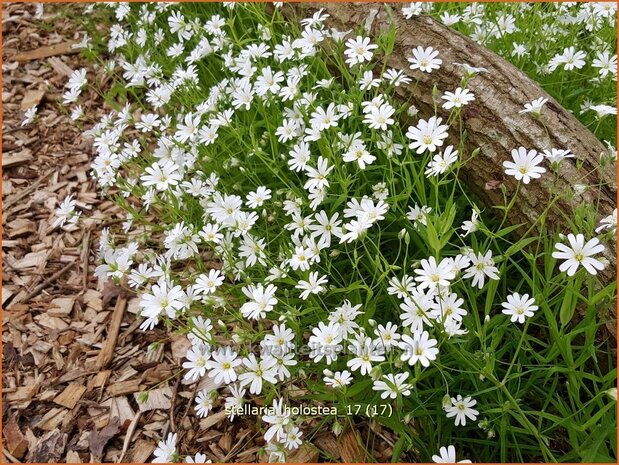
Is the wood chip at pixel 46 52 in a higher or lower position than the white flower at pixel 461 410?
lower

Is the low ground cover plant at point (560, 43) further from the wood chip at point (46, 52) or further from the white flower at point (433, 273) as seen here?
the wood chip at point (46, 52)

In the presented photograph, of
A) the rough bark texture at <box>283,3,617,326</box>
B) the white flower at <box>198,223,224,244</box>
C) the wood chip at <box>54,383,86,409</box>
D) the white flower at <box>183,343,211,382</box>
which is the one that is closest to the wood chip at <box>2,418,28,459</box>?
the wood chip at <box>54,383,86,409</box>

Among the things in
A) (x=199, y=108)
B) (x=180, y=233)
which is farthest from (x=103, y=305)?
(x=199, y=108)

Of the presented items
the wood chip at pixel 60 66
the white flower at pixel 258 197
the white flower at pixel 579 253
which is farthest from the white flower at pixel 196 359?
the wood chip at pixel 60 66

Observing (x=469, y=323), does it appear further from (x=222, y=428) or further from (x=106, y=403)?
(x=106, y=403)

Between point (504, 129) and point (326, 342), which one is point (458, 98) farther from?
point (326, 342)

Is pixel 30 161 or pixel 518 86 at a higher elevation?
pixel 518 86
